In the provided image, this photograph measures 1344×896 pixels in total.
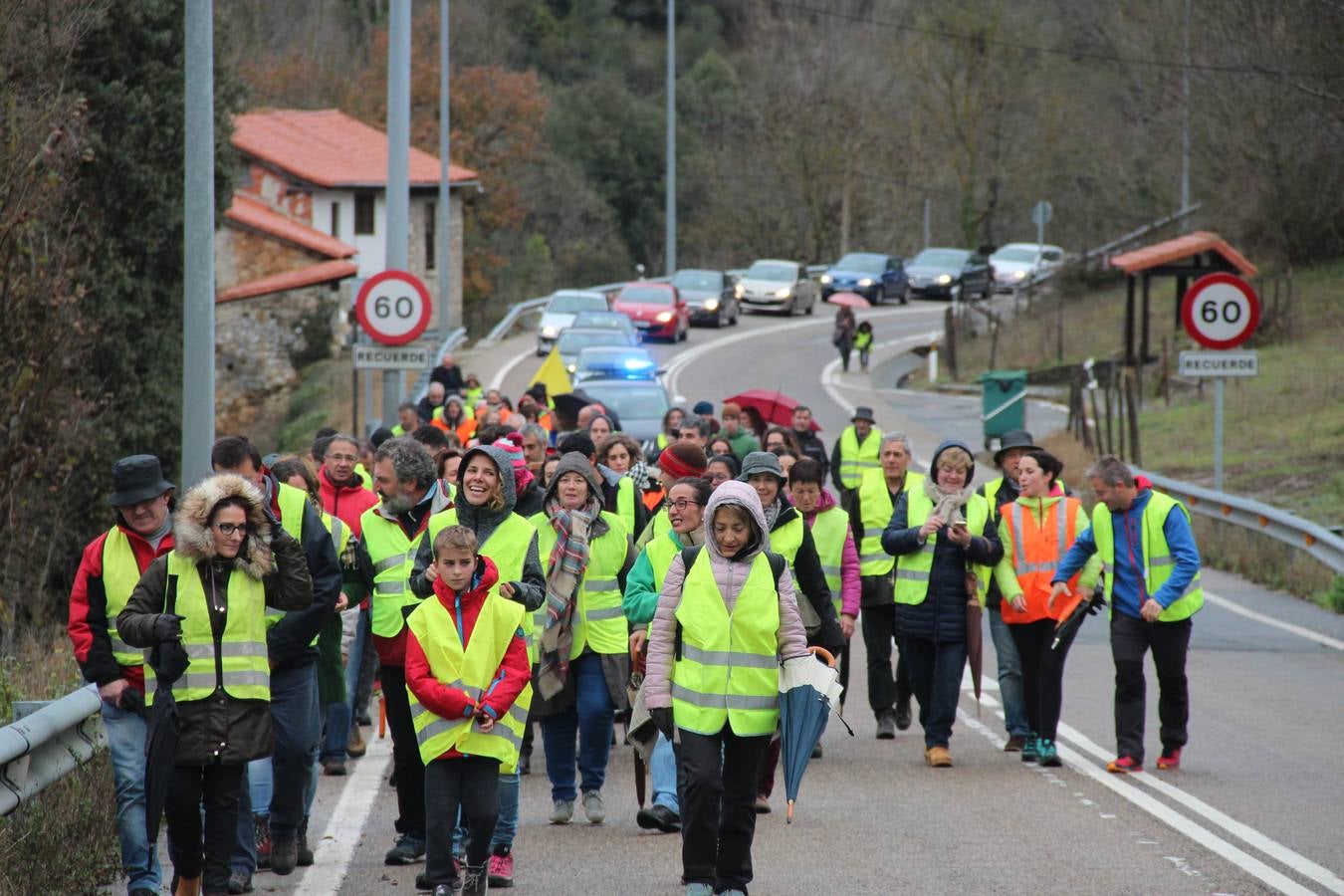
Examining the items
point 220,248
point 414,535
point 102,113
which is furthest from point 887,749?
point 220,248

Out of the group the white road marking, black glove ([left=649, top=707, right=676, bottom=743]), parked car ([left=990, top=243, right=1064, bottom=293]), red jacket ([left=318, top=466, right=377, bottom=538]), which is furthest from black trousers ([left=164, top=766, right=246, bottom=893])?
parked car ([left=990, top=243, right=1064, bottom=293])

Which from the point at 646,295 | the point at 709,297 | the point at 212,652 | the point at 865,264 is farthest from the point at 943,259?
the point at 212,652

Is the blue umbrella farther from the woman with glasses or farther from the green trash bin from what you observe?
the green trash bin

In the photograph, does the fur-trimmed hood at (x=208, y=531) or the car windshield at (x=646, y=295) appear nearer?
the fur-trimmed hood at (x=208, y=531)

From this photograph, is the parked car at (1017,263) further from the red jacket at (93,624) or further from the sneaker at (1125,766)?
the red jacket at (93,624)

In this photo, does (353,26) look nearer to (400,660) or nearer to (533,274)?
(533,274)

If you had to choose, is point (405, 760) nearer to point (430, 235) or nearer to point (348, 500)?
point (348, 500)

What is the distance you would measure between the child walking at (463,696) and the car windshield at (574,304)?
39541 millimetres

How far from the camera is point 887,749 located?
37.5ft

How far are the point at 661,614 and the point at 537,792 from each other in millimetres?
2974

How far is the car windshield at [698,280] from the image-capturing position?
181ft

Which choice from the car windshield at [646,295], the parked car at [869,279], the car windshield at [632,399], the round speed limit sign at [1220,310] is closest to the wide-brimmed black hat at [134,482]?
the round speed limit sign at [1220,310]

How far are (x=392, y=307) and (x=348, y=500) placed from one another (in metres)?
8.29

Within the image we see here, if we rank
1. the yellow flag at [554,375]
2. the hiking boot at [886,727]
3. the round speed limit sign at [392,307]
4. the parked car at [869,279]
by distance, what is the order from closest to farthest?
the hiking boot at [886,727] < the round speed limit sign at [392,307] < the yellow flag at [554,375] < the parked car at [869,279]
